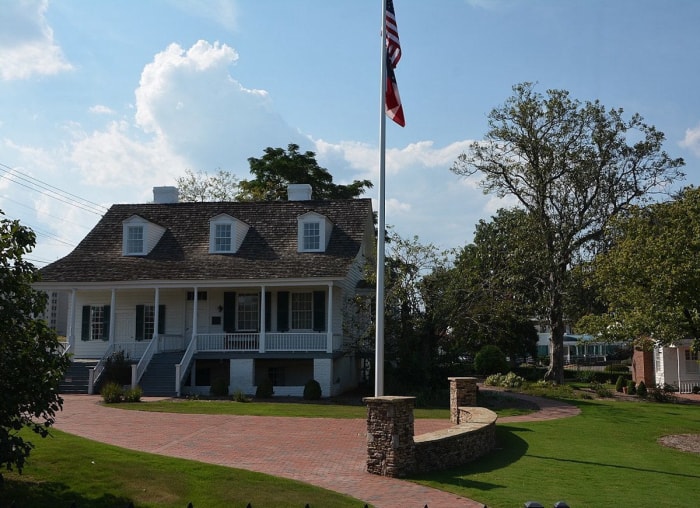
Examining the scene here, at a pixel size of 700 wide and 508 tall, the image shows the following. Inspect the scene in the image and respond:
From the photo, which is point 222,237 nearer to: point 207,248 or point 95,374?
point 207,248

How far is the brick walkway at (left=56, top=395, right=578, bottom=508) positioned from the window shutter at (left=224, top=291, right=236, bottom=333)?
8.19 metres

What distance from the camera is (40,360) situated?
31.4 ft

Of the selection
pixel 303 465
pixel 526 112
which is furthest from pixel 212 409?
pixel 526 112

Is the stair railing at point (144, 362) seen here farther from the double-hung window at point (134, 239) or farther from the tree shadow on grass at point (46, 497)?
the tree shadow on grass at point (46, 497)

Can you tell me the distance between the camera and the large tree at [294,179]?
48406 millimetres

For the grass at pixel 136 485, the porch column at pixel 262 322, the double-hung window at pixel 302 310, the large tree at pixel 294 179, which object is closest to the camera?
the grass at pixel 136 485

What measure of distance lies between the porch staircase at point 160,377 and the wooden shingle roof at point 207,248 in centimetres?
326

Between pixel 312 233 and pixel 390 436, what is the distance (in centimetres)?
1838

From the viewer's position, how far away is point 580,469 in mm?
13531

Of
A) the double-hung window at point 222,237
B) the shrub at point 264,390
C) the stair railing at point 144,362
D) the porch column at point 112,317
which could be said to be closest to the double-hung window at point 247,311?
the double-hung window at point 222,237

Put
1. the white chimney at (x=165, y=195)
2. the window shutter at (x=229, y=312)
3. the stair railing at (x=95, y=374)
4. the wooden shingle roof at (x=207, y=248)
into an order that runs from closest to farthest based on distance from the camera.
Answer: the stair railing at (x=95, y=374) < the wooden shingle roof at (x=207, y=248) < the window shutter at (x=229, y=312) < the white chimney at (x=165, y=195)

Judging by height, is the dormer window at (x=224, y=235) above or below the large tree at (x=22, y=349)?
above

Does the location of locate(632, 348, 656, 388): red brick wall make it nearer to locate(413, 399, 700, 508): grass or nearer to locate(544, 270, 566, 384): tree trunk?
locate(544, 270, 566, 384): tree trunk

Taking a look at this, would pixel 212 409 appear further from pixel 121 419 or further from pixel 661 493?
pixel 661 493
